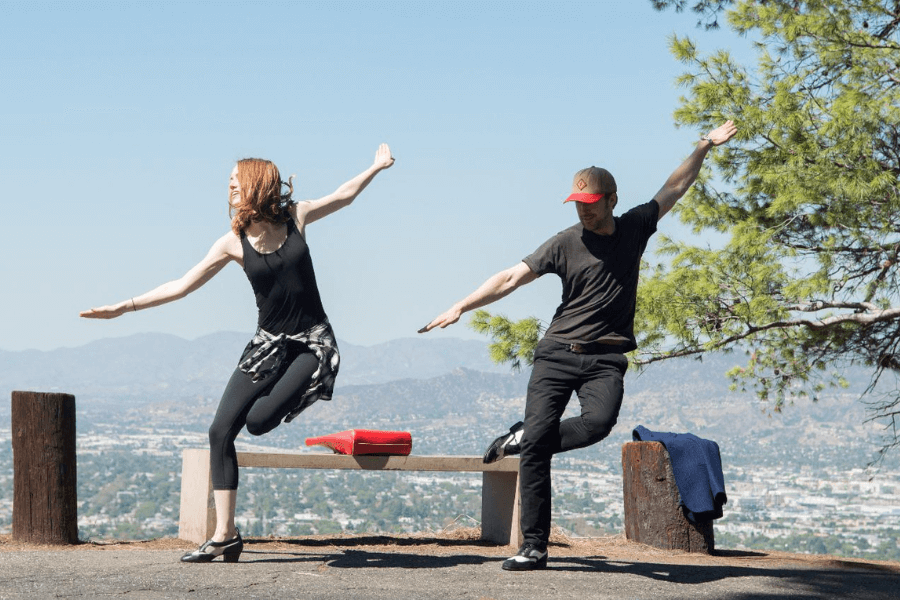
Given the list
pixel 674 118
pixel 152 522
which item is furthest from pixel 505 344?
pixel 152 522

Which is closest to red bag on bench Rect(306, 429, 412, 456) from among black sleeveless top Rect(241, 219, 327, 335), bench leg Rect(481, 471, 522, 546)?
bench leg Rect(481, 471, 522, 546)

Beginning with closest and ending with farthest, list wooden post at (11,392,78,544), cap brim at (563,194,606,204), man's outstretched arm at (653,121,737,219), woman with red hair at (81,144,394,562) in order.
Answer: cap brim at (563,194,606,204) < woman with red hair at (81,144,394,562) < man's outstretched arm at (653,121,737,219) < wooden post at (11,392,78,544)

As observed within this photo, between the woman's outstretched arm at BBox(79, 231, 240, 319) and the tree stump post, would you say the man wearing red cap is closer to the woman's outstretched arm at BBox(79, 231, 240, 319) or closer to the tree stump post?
the woman's outstretched arm at BBox(79, 231, 240, 319)

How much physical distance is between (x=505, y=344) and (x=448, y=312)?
8.10m

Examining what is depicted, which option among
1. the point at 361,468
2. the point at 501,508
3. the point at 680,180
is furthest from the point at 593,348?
the point at 501,508

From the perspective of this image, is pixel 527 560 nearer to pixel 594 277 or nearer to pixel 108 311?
pixel 594 277

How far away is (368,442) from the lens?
6.95 metres

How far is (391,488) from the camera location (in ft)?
538

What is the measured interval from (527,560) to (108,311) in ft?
8.61

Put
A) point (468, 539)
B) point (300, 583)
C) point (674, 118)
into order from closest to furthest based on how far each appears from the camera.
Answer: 1. point (300, 583)
2. point (468, 539)
3. point (674, 118)

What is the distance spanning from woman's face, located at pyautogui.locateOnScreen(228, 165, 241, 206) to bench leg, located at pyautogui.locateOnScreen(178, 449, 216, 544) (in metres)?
1.95

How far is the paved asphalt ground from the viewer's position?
4.95 m

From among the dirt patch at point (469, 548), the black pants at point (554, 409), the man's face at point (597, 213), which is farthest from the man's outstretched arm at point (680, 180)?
the dirt patch at point (469, 548)

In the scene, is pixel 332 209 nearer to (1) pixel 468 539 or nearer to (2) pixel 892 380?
(1) pixel 468 539
